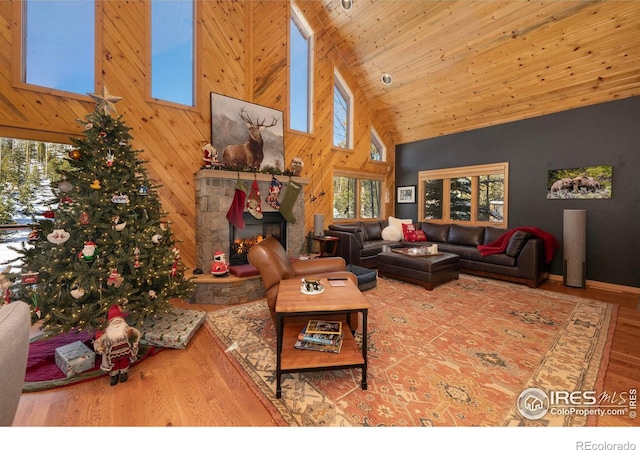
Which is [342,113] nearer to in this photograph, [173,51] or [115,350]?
[173,51]

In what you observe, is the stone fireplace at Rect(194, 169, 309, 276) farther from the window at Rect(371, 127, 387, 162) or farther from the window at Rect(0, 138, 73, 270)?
the window at Rect(371, 127, 387, 162)

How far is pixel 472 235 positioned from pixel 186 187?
5.21 m

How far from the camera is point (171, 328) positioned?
2424mm

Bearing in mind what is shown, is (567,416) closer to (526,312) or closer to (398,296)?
(526,312)

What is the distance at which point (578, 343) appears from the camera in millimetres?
2318

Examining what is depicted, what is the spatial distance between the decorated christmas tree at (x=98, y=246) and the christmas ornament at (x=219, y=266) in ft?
2.86

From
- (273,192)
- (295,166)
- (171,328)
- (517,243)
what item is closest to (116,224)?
(171,328)

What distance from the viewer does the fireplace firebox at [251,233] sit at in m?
3.98

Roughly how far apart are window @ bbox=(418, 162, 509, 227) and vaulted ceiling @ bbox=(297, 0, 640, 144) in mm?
954

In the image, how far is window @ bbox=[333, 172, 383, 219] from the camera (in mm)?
5984

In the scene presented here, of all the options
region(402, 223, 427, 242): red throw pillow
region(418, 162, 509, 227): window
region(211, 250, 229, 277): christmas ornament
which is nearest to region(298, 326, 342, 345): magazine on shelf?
region(211, 250, 229, 277): christmas ornament

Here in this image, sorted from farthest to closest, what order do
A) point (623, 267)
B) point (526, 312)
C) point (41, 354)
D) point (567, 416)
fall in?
point (623, 267), point (526, 312), point (41, 354), point (567, 416)

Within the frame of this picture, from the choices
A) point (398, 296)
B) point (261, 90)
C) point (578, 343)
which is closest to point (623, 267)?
point (578, 343)

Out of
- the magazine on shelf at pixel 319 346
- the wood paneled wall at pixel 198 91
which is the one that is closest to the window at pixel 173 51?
the wood paneled wall at pixel 198 91
